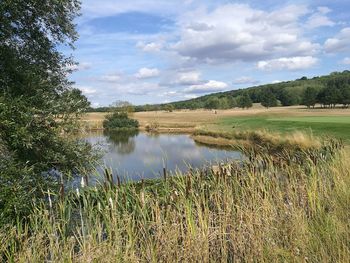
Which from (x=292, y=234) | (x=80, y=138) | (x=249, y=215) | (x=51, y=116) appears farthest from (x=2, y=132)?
(x=292, y=234)

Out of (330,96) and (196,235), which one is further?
(330,96)

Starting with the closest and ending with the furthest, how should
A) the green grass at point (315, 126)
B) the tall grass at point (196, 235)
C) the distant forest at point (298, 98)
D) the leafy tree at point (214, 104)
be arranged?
the tall grass at point (196, 235) → the green grass at point (315, 126) → the distant forest at point (298, 98) → the leafy tree at point (214, 104)

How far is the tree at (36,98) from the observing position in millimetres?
7641

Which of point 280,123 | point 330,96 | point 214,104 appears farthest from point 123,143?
point 214,104

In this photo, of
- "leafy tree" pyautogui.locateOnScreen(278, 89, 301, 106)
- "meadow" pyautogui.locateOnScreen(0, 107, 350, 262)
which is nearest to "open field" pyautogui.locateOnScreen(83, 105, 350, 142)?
"meadow" pyautogui.locateOnScreen(0, 107, 350, 262)

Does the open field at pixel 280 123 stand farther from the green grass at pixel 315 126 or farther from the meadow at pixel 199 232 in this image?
the meadow at pixel 199 232

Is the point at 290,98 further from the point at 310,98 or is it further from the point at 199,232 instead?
the point at 199,232

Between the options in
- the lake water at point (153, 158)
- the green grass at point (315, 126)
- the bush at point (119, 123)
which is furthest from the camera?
the bush at point (119, 123)

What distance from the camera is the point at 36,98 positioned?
28.4 feet

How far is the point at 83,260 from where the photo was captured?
12.3 feet

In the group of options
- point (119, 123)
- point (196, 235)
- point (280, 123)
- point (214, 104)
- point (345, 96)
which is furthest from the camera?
point (214, 104)

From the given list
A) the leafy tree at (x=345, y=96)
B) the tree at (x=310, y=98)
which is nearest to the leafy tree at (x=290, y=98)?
the tree at (x=310, y=98)

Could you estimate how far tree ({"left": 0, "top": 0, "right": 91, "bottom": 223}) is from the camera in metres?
→ 7.64

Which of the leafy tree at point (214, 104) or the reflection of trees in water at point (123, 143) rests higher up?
the leafy tree at point (214, 104)
